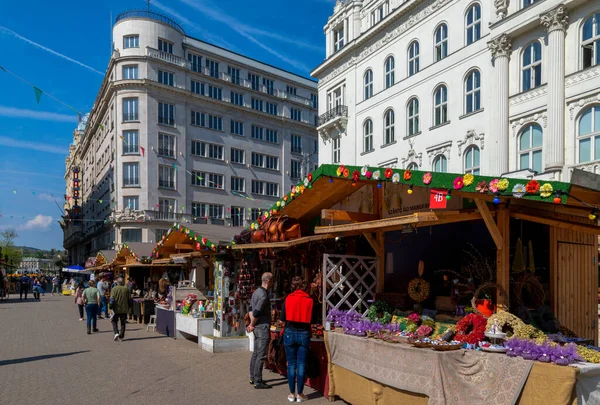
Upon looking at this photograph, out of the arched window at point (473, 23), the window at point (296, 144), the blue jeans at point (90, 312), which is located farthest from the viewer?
the window at point (296, 144)

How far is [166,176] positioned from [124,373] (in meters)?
36.2

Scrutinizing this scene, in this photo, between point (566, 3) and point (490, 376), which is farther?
point (566, 3)

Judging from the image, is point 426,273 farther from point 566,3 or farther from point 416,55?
point 416,55

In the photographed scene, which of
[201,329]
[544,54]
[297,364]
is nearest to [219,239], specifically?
[201,329]

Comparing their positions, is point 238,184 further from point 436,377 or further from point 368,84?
point 436,377

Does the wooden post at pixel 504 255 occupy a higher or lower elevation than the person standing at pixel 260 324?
higher

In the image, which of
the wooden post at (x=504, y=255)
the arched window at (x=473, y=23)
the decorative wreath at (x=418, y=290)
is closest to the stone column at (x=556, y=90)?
the arched window at (x=473, y=23)

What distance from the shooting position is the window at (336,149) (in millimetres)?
32594

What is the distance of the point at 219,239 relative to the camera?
493 inches

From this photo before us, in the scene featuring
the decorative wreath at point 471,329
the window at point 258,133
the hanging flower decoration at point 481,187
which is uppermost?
the window at point 258,133

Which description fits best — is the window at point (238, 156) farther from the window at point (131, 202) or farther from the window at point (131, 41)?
→ the window at point (131, 41)

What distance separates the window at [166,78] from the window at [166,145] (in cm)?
463

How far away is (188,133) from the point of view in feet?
151

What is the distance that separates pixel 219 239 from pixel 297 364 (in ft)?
18.3
